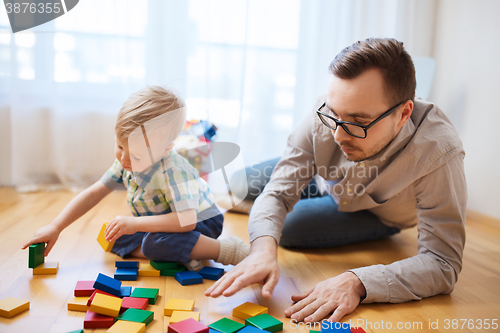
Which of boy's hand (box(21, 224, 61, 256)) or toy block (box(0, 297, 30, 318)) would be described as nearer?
toy block (box(0, 297, 30, 318))

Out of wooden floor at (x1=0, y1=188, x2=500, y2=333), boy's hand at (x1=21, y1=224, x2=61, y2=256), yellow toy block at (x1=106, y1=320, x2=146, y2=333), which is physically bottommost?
wooden floor at (x1=0, y1=188, x2=500, y2=333)

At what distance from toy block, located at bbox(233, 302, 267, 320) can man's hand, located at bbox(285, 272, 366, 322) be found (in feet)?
0.21

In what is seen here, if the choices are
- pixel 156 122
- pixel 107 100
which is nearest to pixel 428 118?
pixel 156 122

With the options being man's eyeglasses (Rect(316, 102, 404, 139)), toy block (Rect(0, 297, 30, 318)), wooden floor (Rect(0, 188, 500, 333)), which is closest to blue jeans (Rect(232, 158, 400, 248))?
wooden floor (Rect(0, 188, 500, 333))

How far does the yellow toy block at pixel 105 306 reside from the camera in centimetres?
80

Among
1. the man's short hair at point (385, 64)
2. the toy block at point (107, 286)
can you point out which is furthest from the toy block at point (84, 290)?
the man's short hair at point (385, 64)

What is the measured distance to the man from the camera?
91cm

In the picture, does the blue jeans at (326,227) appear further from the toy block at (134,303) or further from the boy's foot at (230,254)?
the toy block at (134,303)

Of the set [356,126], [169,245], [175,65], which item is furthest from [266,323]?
[175,65]

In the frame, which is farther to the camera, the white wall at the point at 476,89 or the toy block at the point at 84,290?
the white wall at the point at 476,89

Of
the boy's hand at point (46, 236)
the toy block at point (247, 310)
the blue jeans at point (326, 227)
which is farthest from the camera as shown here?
the blue jeans at point (326, 227)

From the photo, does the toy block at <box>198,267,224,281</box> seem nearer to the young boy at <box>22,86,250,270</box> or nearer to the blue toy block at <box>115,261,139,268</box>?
the young boy at <box>22,86,250,270</box>

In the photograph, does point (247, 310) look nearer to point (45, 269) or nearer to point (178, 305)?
point (178, 305)

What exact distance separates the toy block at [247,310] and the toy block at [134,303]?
0.21 metres
